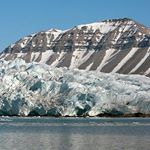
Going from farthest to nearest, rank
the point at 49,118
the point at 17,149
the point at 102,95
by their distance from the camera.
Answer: the point at 49,118 → the point at 102,95 → the point at 17,149

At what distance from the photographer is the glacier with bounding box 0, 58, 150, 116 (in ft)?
305

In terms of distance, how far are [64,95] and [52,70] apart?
14375 millimetres

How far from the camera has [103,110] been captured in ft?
317

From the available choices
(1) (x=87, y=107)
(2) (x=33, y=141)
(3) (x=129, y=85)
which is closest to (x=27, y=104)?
(1) (x=87, y=107)

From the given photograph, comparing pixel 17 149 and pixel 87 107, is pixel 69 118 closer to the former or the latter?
pixel 87 107

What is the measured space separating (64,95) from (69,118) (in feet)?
16.3

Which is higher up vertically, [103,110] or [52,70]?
[52,70]

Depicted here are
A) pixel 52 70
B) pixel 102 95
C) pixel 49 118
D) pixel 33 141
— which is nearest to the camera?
pixel 33 141

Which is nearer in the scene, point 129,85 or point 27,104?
point 27,104

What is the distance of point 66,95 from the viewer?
94.4 metres

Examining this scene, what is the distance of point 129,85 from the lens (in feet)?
334

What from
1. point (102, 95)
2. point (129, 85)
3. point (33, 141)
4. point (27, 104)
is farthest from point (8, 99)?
point (33, 141)

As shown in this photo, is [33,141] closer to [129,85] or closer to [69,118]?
[69,118]

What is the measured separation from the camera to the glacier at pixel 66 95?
93.0 metres
